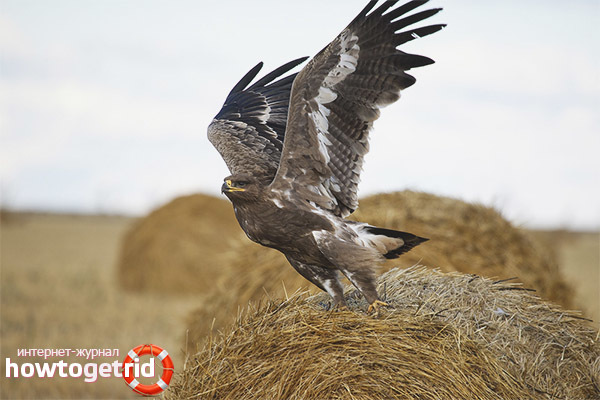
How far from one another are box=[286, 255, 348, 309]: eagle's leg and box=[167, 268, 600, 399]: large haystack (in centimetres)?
14

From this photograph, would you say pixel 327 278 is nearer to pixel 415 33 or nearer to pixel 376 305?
pixel 376 305

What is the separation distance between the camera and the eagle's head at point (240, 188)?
11.2 ft

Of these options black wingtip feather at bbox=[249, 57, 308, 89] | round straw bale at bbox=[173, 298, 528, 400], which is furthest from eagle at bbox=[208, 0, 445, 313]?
black wingtip feather at bbox=[249, 57, 308, 89]

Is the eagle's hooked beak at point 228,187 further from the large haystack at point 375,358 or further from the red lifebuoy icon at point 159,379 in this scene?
the red lifebuoy icon at point 159,379

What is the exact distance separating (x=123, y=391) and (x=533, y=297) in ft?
16.3

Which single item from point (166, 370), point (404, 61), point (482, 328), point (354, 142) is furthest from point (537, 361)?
point (166, 370)

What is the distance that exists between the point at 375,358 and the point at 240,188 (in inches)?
50.6

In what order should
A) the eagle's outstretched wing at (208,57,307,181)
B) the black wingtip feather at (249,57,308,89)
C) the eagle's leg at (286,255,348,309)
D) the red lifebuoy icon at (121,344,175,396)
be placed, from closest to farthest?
the eagle's leg at (286,255,348,309) → the red lifebuoy icon at (121,344,175,396) → the eagle's outstretched wing at (208,57,307,181) → the black wingtip feather at (249,57,308,89)

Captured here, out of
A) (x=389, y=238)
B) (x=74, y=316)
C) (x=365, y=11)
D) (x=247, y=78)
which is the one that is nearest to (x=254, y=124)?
(x=247, y=78)

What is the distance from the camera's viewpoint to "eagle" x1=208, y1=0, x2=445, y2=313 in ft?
11.5

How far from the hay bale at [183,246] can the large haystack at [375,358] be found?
1132cm

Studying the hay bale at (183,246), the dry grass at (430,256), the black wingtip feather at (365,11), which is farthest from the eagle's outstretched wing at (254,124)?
the hay bale at (183,246)

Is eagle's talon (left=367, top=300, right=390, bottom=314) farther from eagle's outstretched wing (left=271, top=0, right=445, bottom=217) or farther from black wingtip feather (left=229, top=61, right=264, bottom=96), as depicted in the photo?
black wingtip feather (left=229, top=61, right=264, bottom=96)

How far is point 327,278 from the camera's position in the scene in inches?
148
